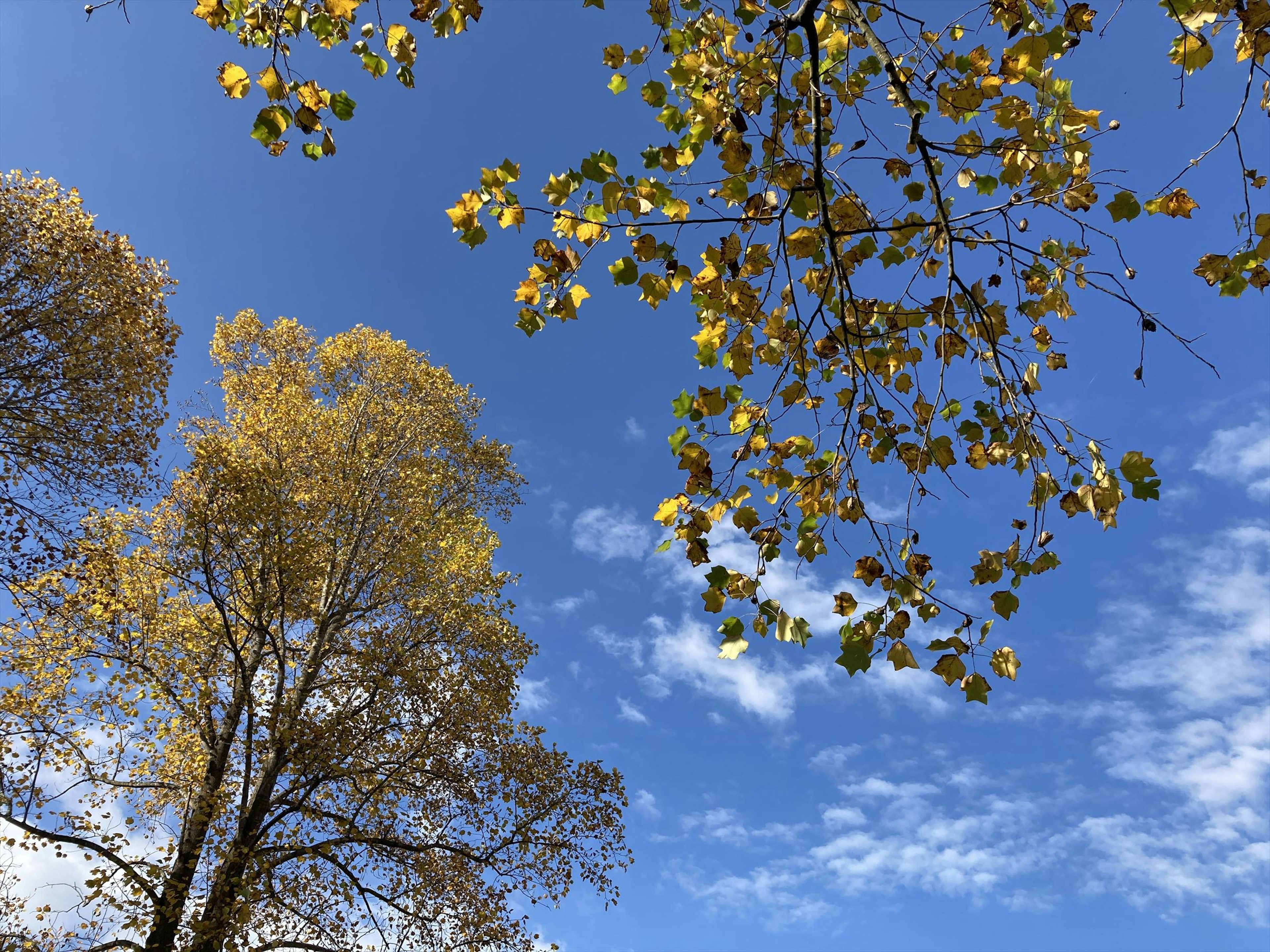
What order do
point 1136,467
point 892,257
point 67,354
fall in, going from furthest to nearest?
point 67,354
point 892,257
point 1136,467

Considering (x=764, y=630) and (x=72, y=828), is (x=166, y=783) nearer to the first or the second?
(x=72, y=828)

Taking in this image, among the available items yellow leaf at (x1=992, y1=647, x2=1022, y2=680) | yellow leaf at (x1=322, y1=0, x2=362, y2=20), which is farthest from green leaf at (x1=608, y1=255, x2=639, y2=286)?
yellow leaf at (x1=992, y1=647, x2=1022, y2=680)

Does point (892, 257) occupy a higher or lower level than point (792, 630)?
higher

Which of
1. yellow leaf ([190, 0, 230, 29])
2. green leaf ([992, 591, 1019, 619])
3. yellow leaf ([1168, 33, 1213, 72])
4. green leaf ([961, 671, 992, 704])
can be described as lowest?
green leaf ([961, 671, 992, 704])

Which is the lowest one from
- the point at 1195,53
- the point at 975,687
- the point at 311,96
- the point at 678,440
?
the point at 975,687

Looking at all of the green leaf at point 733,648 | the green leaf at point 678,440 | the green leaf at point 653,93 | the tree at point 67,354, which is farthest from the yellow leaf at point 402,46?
the tree at point 67,354

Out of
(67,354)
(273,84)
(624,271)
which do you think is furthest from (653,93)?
(67,354)

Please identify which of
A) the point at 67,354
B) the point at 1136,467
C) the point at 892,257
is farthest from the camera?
the point at 67,354

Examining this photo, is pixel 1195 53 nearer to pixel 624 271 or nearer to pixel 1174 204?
pixel 1174 204

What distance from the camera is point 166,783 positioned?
909 cm

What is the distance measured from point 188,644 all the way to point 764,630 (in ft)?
34.8

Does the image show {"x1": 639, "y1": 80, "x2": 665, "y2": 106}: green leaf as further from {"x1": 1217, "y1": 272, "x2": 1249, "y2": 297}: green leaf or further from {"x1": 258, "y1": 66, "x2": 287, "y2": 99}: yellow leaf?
{"x1": 1217, "y1": 272, "x2": 1249, "y2": 297}: green leaf

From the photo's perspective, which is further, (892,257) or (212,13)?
(892,257)

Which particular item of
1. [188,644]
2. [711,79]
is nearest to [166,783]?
[188,644]
